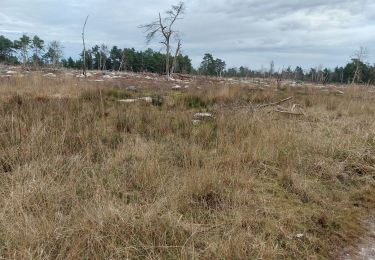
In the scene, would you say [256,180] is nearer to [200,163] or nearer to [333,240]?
[200,163]

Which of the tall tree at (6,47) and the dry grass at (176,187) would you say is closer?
the dry grass at (176,187)

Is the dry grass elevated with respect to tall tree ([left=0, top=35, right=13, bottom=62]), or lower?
lower

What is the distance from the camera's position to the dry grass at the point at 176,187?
7.98 ft

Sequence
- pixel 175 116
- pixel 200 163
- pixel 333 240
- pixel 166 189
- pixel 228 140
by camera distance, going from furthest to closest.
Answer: pixel 175 116 → pixel 228 140 → pixel 200 163 → pixel 166 189 → pixel 333 240

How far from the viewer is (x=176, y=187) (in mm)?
3186

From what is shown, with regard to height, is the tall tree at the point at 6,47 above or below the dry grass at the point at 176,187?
above

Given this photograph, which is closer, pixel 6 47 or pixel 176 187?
pixel 176 187

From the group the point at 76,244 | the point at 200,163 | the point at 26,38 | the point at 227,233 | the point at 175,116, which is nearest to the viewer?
the point at 76,244

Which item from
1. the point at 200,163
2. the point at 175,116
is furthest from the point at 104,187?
the point at 175,116

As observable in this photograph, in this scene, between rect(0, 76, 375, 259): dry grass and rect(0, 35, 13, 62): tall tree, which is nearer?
rect(0, 76, 375, 259): dry grass

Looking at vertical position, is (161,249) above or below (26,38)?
below

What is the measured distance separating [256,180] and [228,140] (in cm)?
133

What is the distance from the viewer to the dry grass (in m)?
2.43

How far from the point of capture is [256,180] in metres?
3.77
